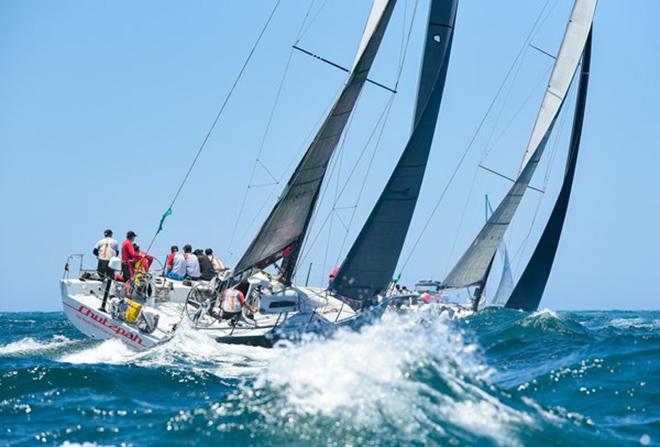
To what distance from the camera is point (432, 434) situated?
6.67m

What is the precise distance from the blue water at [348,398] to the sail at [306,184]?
4.01m

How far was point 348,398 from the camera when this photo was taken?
721 centimetres

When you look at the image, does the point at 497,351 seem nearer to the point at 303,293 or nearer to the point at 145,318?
the point at 303,293

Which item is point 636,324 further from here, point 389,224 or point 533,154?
point 389,224

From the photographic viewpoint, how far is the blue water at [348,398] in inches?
272

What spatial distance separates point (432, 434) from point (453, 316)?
54.1 ft

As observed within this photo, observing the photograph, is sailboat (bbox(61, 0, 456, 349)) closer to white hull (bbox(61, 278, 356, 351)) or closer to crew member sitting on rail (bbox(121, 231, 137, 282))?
white hull (bbox(61, 278, 356, 351))

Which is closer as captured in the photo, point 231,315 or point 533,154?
point 231,315

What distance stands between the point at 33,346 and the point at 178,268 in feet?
11.7

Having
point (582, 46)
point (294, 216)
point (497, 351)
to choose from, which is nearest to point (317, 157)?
point (294, 216)

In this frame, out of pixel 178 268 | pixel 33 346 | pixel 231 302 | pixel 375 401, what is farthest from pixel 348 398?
pixel 178 268

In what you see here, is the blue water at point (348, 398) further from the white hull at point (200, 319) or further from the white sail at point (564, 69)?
the white sail at point (564, 69)

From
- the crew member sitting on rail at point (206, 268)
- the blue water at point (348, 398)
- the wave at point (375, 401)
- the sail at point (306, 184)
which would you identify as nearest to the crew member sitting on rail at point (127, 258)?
the crew member sitting on rail at point (206, 268)

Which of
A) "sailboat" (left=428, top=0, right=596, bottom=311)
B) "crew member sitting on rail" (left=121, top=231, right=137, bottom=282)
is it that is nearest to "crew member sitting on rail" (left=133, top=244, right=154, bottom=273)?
"crew member sitting on rail" (left=121, top=231, right=137, bottom=282)
